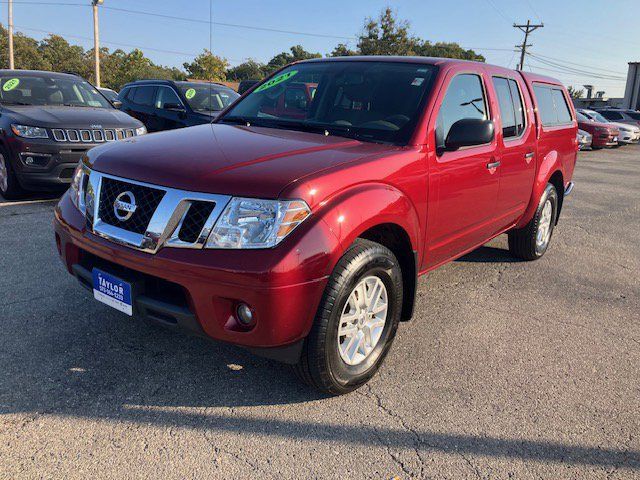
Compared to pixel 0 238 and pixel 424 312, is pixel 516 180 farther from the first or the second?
pixel 0 238

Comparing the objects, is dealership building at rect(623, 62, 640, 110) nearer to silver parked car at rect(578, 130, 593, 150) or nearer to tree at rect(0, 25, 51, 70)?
silver parked car at rect(578, 130, 593, 150)

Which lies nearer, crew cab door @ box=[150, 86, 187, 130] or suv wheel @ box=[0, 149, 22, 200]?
suv wheel @ box=[0, 149, 22, 200]

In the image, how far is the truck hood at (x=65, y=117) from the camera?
6379mm

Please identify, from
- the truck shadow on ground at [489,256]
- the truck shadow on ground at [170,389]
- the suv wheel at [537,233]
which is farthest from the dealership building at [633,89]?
the truck shadow on ground at [170,389]

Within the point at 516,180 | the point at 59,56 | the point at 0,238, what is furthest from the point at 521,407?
the point at 59,56

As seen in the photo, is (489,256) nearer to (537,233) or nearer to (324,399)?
(537,233)

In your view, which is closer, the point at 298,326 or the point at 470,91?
the point at 298,326

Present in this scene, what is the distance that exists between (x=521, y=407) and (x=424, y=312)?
1.23 meters

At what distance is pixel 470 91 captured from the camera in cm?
381

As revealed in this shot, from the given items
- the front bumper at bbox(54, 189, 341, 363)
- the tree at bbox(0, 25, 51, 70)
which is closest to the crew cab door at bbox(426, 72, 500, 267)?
the front bumper at bbox(54, 189, 341, 363)

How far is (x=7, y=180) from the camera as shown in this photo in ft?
21.4

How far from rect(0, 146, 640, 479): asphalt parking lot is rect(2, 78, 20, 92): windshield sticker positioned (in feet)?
12.7

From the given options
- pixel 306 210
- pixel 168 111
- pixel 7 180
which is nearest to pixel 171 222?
pixel 306 210

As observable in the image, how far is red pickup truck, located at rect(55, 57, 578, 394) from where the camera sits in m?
2.36
